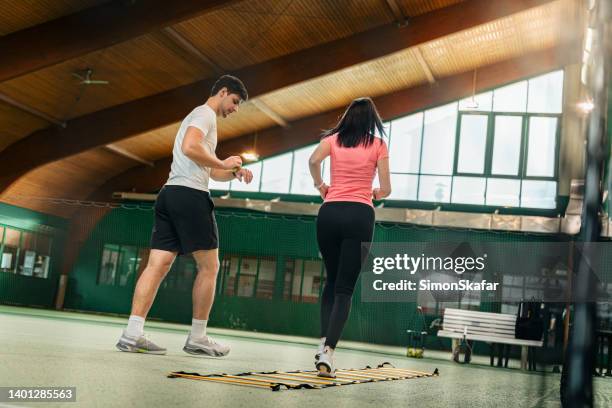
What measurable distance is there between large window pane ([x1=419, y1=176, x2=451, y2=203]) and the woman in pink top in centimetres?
1452

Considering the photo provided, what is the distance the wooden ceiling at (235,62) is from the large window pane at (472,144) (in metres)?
1.29

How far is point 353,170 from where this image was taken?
367cm

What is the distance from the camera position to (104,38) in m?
12.0

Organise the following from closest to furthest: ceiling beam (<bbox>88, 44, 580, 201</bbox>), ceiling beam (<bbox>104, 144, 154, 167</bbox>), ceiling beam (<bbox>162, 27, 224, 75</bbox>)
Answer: ceiling beam (<bbox>162, 27, 224, 75</bbox>) < ceiling beam (<bbox>88, 44, 580, 201</bbox>) < ceiling beam (<bbox>104, 144, 154, 167</bbox>)

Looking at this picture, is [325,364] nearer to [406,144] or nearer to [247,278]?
[247,278]

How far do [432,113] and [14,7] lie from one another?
10451 mm

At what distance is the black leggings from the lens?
11.5 ft

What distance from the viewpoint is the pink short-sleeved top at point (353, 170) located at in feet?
12.0

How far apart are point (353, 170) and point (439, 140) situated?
1508 centimetres

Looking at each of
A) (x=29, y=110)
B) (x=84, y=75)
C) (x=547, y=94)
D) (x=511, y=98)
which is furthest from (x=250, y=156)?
(x=547, y=94)

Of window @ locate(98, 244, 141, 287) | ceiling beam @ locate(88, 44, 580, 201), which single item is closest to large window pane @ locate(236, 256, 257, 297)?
window @ locate(98, 244, 141, 287)

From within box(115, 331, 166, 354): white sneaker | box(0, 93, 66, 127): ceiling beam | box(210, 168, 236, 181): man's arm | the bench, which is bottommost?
box(115, 331, 166, 354): white sneaker

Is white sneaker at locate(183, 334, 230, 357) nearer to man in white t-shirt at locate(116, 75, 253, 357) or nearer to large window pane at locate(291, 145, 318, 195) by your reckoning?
man in white t-shirt at locate(116, 75, 253, 357)

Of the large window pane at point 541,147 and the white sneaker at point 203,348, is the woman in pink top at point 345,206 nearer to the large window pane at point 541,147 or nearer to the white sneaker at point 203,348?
the white sneaker at point 203,348
